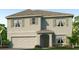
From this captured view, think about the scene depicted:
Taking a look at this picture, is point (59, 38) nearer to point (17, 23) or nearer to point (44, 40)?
point (44, 40)

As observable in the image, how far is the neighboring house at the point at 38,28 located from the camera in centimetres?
601

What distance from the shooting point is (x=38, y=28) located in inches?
238

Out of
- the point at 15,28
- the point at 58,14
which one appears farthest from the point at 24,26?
the point at 58,14

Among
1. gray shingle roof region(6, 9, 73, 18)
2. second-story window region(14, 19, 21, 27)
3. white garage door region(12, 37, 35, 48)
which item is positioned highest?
gray shingle roof region(6, 9, 73, 18)

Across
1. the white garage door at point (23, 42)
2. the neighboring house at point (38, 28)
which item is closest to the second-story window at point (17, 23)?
the neighboring house at point (38, 28)

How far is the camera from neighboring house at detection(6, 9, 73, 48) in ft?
19.7

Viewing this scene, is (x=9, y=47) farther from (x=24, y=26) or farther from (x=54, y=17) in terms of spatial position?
(x=54, y=17)

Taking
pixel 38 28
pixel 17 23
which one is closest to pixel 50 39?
pixel 38 28

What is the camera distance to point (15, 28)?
6.11 m

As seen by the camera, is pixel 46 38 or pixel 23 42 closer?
pixel 46 38

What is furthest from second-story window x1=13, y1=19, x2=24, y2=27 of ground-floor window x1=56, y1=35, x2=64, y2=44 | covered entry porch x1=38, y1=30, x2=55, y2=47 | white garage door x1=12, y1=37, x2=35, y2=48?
ground-floor window x1=56, y1=35, x2=64, y2=44

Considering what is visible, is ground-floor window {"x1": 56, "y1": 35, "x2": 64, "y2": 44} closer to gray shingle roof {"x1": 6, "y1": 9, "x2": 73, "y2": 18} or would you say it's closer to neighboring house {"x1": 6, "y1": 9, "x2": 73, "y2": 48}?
neighboring house {"x1": 6, "y1": 9, "x2": 73, "y2": 48}
